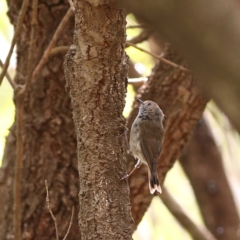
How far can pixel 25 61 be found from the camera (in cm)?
419

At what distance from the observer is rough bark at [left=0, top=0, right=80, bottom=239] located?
3.89 m

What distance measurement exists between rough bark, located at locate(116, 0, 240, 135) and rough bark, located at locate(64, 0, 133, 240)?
157 cm

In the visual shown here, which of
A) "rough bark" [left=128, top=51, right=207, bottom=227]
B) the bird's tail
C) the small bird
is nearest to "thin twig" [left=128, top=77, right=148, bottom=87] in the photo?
"rough bark" [left=128, top=51, right=207, bottom=227]

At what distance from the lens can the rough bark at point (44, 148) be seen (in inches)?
153

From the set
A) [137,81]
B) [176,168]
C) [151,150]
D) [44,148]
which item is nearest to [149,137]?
[151,150]

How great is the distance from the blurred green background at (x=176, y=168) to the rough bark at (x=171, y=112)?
2.59 feet

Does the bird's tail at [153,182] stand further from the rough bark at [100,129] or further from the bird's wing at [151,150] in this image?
the rough bark at [100,129]

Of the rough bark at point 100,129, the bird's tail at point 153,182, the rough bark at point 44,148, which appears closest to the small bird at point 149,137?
the bird's tail at point 153,182

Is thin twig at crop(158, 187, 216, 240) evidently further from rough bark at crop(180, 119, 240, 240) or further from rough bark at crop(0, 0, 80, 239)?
rough bark at crop(180, 119, 240, 240)

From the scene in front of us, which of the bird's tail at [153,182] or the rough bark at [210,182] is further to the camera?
the rough bark at [210,182]

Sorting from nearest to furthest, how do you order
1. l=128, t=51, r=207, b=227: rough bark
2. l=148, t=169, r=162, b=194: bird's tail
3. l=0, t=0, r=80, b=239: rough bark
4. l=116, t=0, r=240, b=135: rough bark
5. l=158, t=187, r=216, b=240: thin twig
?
l=116, t=0, r=240, b=135: rough bark < l=148, t=169, r=162, b=194: bird's tail < l=0, t=0, r=80, b=239: rough bark < l=128, t=51, r=207, b=227: rough bark < l=158, t=187, r=216, b=240: thin twig

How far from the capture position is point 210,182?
6184 millimetres

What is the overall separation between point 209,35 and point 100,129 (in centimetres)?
169

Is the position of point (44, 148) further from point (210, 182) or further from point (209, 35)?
point (209, 35)
